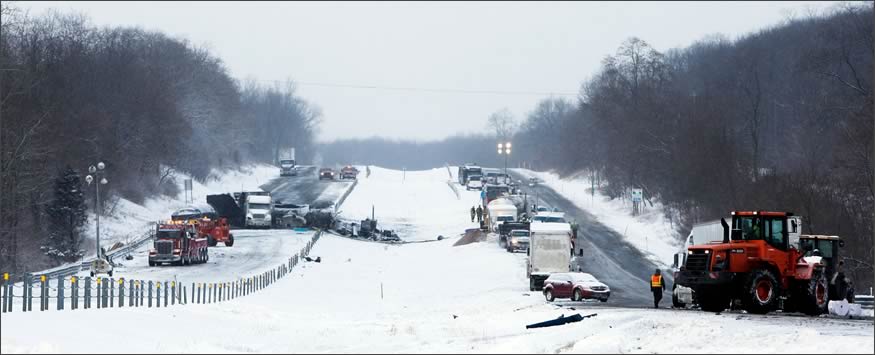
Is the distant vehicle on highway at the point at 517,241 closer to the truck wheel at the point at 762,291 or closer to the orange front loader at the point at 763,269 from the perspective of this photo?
the orange front loader at the point at 763,269

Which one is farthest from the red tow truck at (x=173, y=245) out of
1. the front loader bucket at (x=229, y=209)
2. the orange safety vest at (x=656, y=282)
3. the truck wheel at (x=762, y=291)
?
the truck wheel at (x=762, y=291)

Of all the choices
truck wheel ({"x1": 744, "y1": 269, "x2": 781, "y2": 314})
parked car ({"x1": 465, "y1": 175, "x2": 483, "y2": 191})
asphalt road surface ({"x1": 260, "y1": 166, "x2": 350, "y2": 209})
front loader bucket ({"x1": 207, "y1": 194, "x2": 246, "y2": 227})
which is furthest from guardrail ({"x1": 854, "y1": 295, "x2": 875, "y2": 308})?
parked car ({"x1": 465, "y1": 175, "x2": 483, "y2": 191})

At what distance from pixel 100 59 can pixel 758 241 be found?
302ft

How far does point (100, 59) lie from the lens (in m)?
112

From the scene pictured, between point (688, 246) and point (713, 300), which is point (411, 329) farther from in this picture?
point (688, 246)

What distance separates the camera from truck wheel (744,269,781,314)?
29781 millimetres

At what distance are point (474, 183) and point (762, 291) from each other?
10755 centimetres

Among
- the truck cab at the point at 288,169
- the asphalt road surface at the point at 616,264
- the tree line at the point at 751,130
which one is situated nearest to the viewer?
the asphalt road surface at the point at 616,264

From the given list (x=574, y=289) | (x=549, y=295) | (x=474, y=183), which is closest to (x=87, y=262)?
(x=549, y=295)

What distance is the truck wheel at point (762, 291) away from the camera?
29781mm

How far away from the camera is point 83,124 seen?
90.0m

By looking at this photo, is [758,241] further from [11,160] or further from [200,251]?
[11,160]

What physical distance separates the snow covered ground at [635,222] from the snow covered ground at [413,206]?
465 inches

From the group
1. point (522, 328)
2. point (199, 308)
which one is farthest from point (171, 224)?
point (522, 328)
